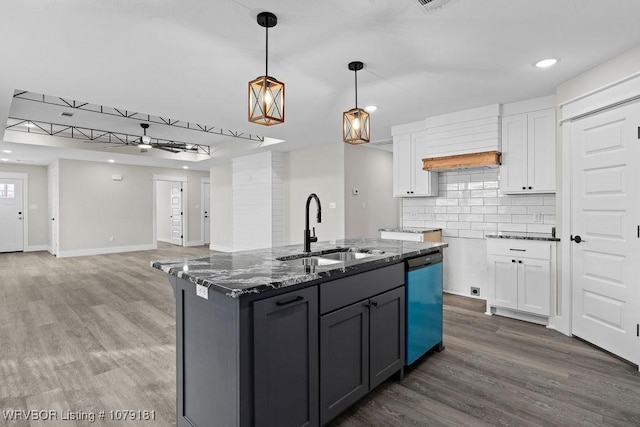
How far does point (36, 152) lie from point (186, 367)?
8136mm

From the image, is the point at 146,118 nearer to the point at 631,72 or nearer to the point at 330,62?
the point at 330,62

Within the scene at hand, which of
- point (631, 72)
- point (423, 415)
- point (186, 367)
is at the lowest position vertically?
point (423, 415)

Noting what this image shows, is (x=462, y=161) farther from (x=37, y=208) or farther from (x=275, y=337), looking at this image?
(x=37, y=208)

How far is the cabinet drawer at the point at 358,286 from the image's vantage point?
186 cm

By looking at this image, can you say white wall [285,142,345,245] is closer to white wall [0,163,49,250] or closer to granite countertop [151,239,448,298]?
granite countertop [151,239,448,298]

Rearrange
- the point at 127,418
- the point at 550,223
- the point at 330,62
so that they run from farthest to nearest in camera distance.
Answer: the point at 550,223 < the point at 330,62 < the point at 127,418

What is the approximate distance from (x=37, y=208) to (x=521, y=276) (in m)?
11.8

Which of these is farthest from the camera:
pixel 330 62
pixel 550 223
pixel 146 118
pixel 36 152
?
pixel 36 152

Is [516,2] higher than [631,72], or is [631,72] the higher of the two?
[516,2]

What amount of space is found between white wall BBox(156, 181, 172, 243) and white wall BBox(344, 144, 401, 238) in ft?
25.4

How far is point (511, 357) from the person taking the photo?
2889 mm

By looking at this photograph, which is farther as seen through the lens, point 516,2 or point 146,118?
point 146,118

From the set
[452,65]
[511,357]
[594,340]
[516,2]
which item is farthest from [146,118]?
[594,340]

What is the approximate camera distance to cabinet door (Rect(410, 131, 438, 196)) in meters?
4.94
